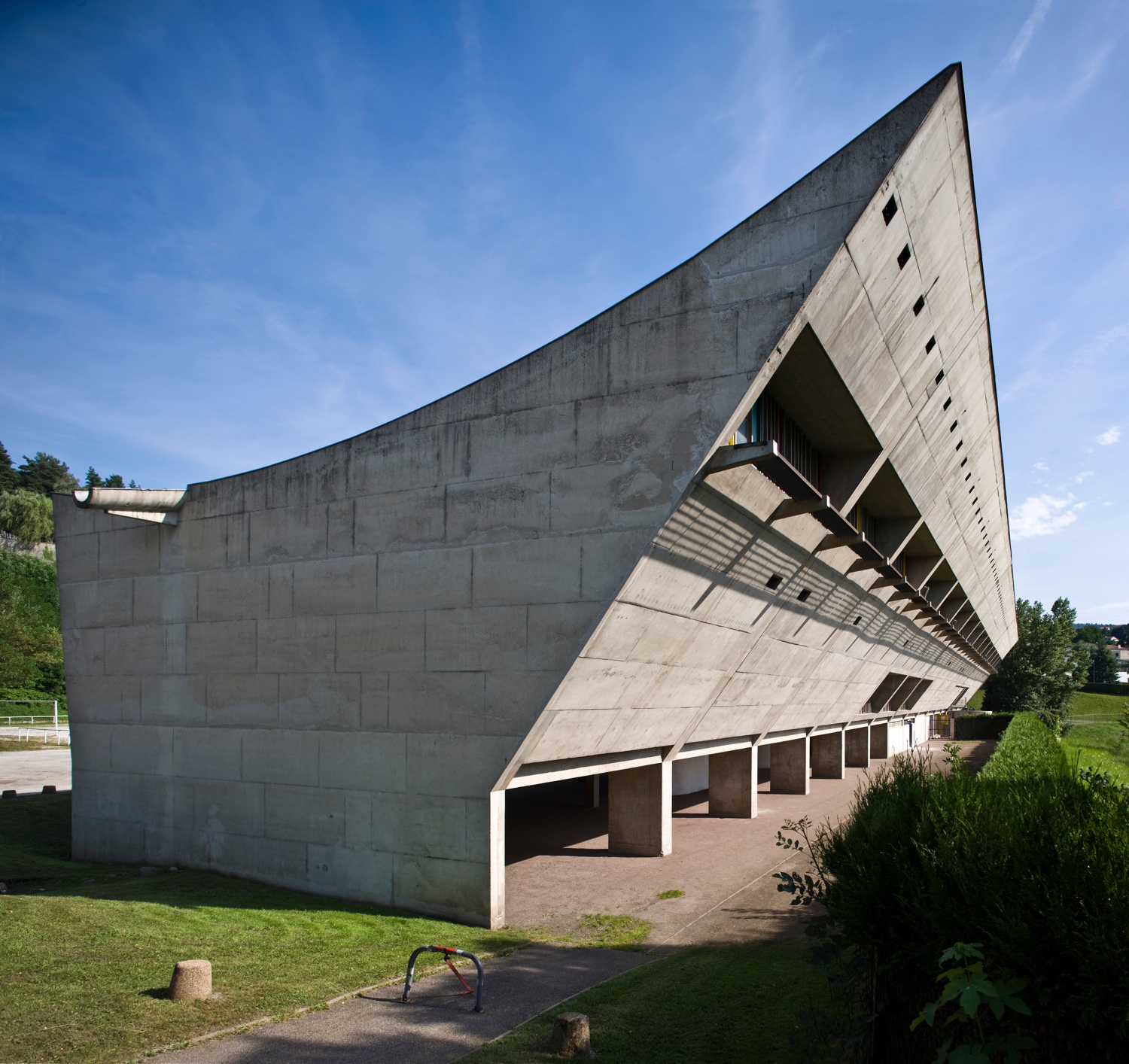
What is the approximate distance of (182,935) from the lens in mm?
11938

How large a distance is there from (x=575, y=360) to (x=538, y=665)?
4.87m

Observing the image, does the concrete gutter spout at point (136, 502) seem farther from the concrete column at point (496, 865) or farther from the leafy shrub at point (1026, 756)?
the leafy shrub at point (1026, 756)

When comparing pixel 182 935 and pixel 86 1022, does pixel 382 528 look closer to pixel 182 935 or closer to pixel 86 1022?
pixel 182 935

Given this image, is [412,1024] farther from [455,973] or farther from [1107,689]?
[1107,689]

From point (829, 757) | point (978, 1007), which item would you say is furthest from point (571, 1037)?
point (829, 757)

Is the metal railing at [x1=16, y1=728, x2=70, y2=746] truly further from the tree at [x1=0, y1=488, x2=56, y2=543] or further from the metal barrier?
the tree at [x1=0, y1=488, x2=56, y2=543]

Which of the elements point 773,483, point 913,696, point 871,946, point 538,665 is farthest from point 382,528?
point 913,696

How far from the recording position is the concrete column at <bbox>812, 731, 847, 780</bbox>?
36.4m

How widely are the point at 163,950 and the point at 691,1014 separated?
7.21 metres

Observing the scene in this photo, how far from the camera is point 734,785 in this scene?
25.1m

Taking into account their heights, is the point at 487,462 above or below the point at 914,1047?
above

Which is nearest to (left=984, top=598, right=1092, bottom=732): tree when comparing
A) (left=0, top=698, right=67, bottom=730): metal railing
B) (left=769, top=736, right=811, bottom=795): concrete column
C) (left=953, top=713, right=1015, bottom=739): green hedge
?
Result: (left=953, top=713, right=1015, bottom=739): green hedge

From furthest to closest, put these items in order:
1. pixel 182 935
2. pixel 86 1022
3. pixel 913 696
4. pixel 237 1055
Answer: pixel 913 696 < pixel 182 935 < pixel 86 1022 < pixel 237 1055

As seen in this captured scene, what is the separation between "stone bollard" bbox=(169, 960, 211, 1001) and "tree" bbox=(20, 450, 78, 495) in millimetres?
125263
